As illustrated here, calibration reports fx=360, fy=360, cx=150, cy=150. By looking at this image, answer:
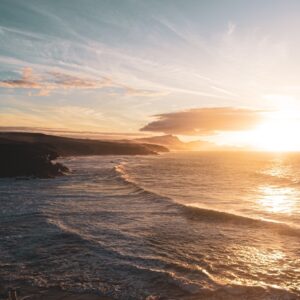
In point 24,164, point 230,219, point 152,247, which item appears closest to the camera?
point 152,247

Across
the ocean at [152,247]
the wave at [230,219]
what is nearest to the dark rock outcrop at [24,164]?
the ocean at [152,247]

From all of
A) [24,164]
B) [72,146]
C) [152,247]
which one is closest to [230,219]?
[152,247]

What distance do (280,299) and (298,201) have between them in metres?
23.3

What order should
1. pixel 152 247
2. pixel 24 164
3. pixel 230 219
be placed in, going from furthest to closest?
pixel 24 164, pixel 230 219, pixel 152 247

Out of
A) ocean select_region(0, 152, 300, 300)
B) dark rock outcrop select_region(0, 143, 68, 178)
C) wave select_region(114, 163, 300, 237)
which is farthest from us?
dark rock outcrop select_region(0, 143, 68, 178)

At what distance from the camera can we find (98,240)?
17109 millimetres

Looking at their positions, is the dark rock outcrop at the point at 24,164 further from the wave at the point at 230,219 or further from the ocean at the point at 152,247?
the wave at the point at 230,219

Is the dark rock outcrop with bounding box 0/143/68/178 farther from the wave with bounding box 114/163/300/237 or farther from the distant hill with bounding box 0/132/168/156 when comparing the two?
the distant hill with bounding box 0/132/168/156

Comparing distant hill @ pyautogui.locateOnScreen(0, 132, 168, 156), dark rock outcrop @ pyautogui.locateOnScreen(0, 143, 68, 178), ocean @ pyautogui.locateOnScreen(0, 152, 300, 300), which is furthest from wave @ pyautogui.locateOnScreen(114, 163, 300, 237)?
distant hill @ pyautogui.locateOnScreen(0, 132, 168, 156)

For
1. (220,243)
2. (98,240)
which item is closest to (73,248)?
(98,240)

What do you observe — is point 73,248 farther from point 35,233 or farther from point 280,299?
point 280,299

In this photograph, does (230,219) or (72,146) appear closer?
(230,219)

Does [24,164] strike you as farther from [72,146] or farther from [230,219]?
[72,146]

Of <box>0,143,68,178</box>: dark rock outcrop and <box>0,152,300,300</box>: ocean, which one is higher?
<box>0,143,68,178</box>: dark rock outcrop
